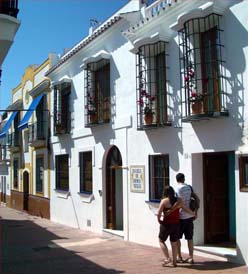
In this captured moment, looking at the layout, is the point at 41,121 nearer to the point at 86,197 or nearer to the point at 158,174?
the point at 86,197

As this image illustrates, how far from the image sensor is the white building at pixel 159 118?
9.26 metres

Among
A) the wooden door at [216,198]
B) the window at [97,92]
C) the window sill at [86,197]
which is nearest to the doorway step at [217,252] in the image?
the wooden door at [216,198]

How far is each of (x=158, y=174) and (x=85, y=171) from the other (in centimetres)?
502

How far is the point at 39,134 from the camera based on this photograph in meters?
20.8

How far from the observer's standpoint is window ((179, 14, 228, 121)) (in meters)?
9.52

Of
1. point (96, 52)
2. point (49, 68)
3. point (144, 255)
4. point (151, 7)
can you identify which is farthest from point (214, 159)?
point (49, 68)

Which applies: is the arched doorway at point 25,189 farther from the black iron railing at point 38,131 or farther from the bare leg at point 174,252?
the bare leg at point 174,252

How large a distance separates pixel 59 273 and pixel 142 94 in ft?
15.9

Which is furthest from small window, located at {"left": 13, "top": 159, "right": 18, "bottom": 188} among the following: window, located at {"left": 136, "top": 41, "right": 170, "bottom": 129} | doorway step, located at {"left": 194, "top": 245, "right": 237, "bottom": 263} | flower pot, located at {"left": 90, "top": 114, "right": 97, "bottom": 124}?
doorway step, located at {"left": 194, "top": 245, "right": 237, "bottom": 263}

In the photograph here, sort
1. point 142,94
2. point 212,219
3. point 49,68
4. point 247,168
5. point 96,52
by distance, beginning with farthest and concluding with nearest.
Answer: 1. point 49,68
2. point 96,52
3. point 142,94
4. point 212,219
5. point 247,168

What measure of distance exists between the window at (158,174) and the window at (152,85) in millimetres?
908

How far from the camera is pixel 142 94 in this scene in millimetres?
11672

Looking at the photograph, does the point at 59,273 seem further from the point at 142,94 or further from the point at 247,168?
the point at 142,94

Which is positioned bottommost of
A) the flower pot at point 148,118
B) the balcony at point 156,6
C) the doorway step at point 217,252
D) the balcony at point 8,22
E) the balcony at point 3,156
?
the doorway step at point 217,252
